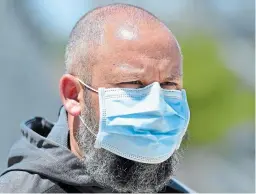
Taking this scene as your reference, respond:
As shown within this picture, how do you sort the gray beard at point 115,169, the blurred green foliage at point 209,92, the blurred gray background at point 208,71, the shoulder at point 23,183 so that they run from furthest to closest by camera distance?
the blurred green foliage at point 209,92 < the blurred gray background at point 208,71 < the gray beard at point 115,169 < the shoulder at point 23,183

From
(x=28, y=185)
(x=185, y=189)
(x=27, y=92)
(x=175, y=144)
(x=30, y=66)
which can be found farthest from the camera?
(x=30, y=66)

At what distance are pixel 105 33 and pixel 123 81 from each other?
226 mm

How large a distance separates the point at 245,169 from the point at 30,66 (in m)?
3.40

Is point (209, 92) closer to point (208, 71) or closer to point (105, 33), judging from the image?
point (208, 71)

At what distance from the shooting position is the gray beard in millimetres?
2010

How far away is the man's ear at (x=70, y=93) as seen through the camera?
2.05m

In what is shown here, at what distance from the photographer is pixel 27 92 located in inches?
206

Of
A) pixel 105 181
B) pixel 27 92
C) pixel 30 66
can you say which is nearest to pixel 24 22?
pixel 30 66

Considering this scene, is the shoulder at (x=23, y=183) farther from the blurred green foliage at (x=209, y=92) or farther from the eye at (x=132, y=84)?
the blurred green foliage at (x=209, y=92)

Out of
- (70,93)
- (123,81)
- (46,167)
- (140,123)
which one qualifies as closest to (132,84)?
(123,81)

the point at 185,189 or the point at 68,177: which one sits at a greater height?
the point at 68,177

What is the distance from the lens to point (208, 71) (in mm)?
8352

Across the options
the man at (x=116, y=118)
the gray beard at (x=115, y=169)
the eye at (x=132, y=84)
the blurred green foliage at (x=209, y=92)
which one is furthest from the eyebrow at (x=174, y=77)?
the blurred green foliage at (x=209, y=92)

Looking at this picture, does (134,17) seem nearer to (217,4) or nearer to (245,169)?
(245,169)
